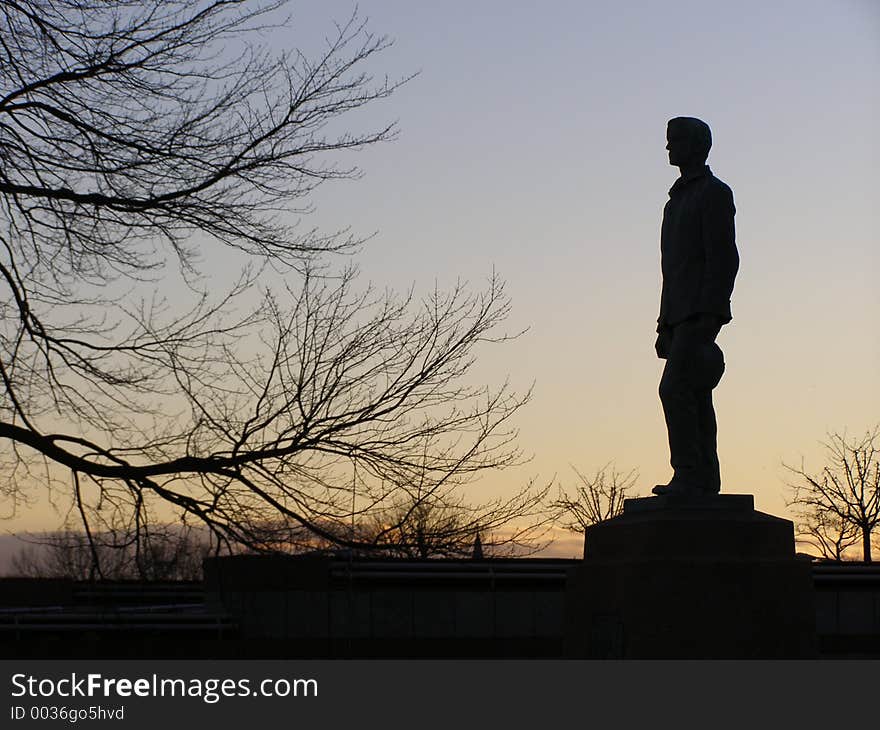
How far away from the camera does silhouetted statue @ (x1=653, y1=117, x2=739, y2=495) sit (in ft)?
37.4

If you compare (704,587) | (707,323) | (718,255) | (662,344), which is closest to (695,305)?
(707,323)

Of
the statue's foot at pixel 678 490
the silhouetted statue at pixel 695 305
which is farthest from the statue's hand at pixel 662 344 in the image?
the statue's foot at pixel 678 490

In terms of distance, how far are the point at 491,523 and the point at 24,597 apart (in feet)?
48.0

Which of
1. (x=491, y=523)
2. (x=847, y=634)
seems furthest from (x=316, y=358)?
(x=847, y=634)

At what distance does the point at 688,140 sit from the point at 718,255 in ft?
3.56

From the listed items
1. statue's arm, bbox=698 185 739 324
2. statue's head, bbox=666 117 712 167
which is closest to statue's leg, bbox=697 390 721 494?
statue's arm, bbox=698 185 739 324

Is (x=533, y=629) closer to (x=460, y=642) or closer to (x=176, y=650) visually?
(x=460, y=642)

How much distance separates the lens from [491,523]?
8.30 m

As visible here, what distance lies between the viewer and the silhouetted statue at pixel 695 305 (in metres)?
11.4

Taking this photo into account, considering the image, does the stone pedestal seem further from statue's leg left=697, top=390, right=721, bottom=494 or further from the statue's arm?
the statue's arm

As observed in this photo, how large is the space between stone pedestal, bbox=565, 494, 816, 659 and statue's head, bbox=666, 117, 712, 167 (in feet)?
9.79

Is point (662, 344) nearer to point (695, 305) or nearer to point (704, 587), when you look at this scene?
point (695, 305)

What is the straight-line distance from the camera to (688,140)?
11.7 meters

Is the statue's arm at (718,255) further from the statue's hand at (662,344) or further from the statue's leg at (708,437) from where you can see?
the statue's leg at (708,437)
